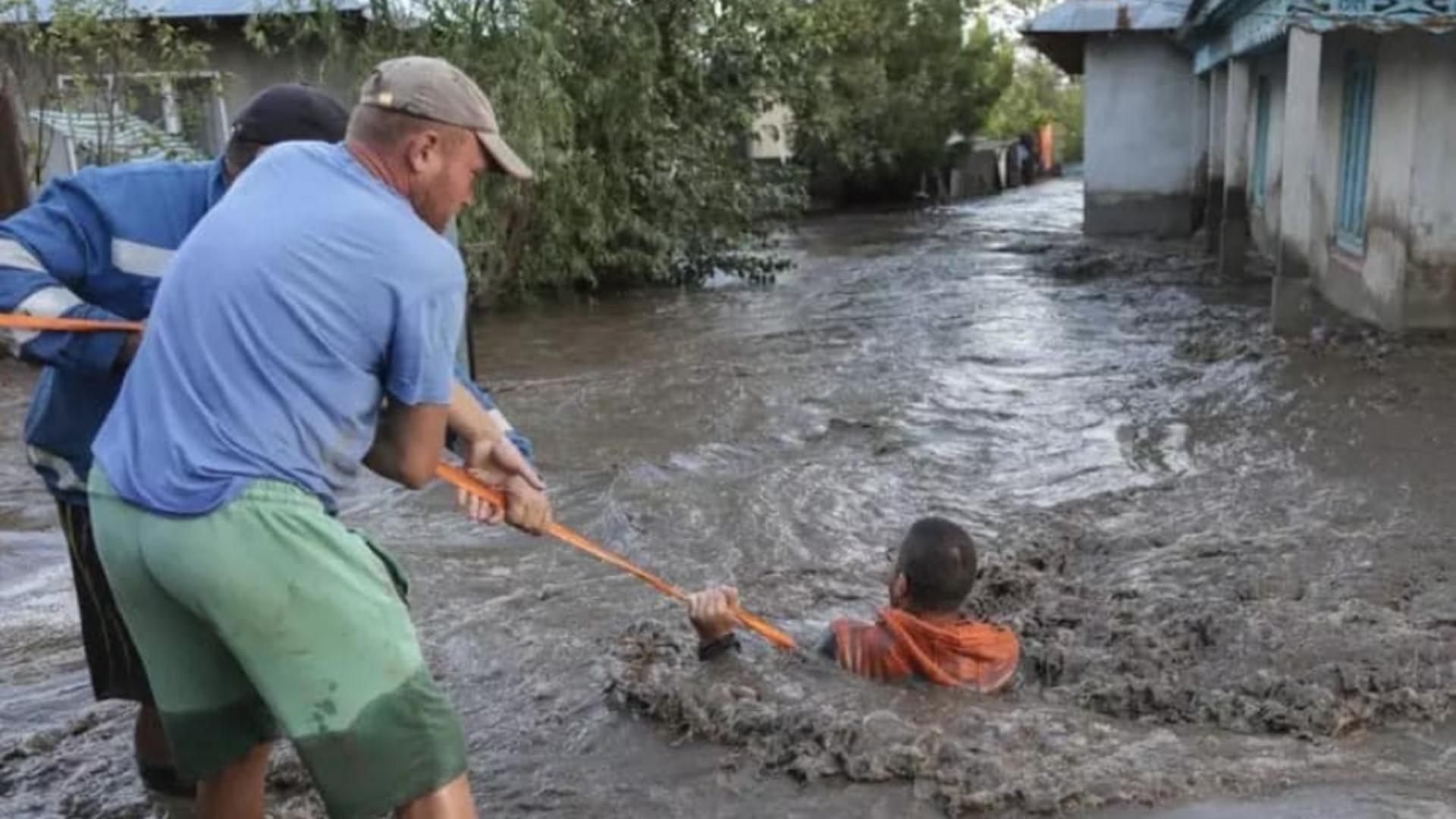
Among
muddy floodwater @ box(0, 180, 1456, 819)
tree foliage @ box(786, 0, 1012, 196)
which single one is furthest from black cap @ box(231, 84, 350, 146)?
tree foliage @ box(786, 0, 1012, 196)

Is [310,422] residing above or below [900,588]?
above

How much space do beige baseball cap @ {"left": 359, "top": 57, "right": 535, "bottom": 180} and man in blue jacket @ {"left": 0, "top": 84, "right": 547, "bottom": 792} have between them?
64 centimetres

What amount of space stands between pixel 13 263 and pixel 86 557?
0.73m

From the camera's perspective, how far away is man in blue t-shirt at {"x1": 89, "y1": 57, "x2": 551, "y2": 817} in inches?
93.1

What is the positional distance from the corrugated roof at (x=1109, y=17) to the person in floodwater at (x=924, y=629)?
15.4m

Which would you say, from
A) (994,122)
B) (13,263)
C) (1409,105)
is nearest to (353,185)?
(13,263)

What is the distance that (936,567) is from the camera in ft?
13.8

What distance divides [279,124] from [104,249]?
0.45m

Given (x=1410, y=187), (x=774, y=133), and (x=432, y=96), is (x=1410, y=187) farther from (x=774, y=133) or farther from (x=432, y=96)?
(x=774, y=133)

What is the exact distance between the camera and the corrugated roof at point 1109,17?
18312 mm

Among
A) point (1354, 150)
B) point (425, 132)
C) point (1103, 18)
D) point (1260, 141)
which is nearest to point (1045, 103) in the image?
point (1103, 18)

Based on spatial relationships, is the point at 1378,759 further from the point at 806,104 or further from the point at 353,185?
the point at 806,104

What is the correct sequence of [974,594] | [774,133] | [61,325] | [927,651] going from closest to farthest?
[61,325] < [927,651] < [974,594] < [774,133]

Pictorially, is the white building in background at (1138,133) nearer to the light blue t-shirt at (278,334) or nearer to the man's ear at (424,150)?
the man's ear at (424,150)
